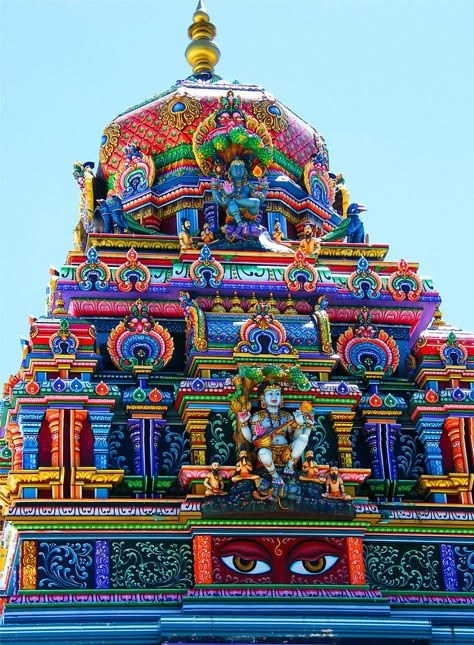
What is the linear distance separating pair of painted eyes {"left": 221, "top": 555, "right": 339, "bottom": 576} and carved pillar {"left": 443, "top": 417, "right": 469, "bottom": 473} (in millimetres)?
2355

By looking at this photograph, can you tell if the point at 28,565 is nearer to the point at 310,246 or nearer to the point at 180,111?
the point at 310,246

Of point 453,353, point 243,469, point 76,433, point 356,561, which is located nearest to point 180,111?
point 453,353

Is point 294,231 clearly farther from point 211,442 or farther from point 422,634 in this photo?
point 422,634

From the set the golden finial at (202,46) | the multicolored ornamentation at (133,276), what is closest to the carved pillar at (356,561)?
the multicolored ornamentation at (133,276)

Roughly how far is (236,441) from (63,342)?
8.78 feet

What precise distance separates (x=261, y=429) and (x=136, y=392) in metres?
1.83

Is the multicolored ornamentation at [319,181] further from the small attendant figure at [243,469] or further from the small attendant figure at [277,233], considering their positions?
the small attendant figure at [243,469]

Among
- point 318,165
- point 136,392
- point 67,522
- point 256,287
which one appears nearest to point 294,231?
point 318,165

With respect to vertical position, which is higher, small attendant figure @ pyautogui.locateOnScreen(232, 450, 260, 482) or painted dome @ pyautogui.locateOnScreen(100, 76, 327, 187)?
painted dome @ pyautogui.locateOnScreen(100, 76, 327, 187)

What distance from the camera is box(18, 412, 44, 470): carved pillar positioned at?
2144 centimetres

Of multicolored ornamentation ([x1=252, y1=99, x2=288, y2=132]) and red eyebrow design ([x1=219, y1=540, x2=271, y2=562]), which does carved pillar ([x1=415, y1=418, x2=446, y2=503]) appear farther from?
multicolored ornamentation ([x1=252, y1=99, x2=288, y2=132])

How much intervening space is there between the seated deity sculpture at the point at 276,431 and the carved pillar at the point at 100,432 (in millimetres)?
1755

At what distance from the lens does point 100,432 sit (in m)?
21.8

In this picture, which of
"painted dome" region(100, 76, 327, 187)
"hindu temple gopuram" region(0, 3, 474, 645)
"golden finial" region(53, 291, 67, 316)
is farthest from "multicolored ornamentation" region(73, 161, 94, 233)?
"golden finial" region(53, 291, 67, 316)
